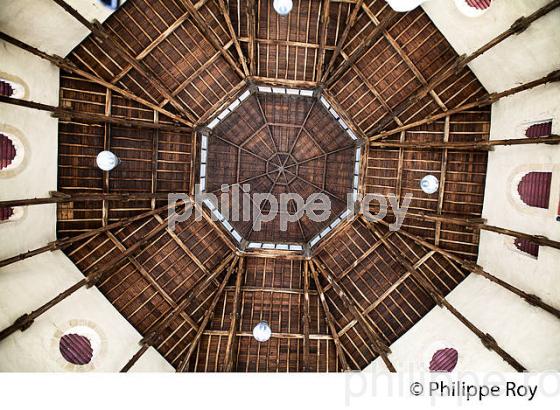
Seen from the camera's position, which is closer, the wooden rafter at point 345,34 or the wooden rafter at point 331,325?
the wooden rafter at point 345,34

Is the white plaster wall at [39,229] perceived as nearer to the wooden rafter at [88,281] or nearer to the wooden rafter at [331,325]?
the wooden rafter at [88,281]

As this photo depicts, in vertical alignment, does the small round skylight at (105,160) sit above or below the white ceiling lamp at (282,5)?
below

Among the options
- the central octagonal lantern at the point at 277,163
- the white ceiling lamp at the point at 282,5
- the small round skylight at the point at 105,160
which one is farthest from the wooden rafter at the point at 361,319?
the white ceiling lamp at the point at 282,5

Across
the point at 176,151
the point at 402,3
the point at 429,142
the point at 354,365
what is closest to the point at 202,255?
the point at 176,151

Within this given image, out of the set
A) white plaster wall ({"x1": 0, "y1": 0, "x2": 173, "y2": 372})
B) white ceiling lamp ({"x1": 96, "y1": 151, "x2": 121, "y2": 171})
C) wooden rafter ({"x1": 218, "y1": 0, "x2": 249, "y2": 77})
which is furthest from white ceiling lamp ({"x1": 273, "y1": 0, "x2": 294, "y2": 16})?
white ceiling lamp ({"x1": 96, "y1": 151, "x2": 121, "y2": 171})

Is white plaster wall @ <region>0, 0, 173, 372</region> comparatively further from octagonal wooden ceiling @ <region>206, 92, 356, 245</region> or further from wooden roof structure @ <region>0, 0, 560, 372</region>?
octagonal wooden ceiling @ <region>206, 92, 356, 245</region>

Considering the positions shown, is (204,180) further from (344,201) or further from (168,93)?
(344,201)
